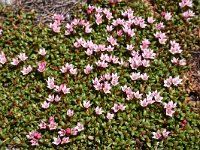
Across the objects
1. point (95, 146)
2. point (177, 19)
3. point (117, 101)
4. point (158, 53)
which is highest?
point (177, 19)

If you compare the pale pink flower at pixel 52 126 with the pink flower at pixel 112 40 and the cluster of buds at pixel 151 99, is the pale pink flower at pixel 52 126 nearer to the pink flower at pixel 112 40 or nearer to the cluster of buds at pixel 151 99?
the cluster of buds at pixel 151 99

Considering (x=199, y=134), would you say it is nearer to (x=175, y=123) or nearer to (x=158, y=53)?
(x=175, y=123)

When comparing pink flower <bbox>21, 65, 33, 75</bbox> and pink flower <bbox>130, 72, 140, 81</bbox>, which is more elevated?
pink flower <bbox>21, 65, 33, 75</bbox>

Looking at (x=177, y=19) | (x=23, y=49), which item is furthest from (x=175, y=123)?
(x=23, y=49)

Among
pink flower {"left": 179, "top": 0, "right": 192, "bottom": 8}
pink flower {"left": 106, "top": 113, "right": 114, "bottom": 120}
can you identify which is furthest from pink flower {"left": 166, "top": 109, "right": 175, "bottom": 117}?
pink flower {"left": 179, "top": 0, "right": 192, "bottom": 8}

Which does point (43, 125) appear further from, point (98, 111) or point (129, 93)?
point (129, 93)

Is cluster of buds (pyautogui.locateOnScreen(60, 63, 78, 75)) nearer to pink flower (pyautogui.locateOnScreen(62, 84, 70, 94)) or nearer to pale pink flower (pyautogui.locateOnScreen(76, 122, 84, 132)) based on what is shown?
pink flower (pyautogui.locateOnScreen(62, 84, 70, 94))

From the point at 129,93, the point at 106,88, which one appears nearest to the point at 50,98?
the point at 106,88
